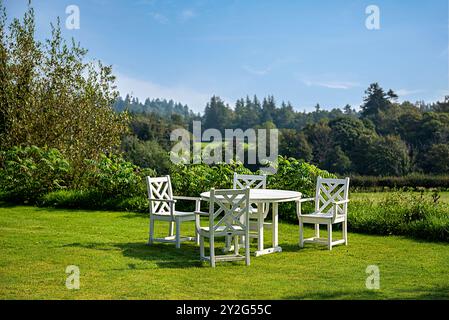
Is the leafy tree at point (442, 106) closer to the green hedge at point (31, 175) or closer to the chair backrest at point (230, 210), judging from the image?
the green hedge at point (31, 175)

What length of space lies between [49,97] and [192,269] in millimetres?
A: 9955

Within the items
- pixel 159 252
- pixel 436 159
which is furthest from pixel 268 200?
pixel 436 159

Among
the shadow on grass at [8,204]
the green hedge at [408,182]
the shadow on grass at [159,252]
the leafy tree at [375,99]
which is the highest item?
the leafy tree at [375,99]

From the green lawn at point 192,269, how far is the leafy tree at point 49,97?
5791mm

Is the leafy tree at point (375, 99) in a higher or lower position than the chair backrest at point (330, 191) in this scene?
higher

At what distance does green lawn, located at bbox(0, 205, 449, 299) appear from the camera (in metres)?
4.94

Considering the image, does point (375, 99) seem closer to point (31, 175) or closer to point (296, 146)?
point (296, 146)

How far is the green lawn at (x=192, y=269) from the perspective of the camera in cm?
494

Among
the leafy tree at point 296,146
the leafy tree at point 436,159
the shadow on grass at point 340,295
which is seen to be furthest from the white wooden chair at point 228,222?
the leafy tree at point 436,159

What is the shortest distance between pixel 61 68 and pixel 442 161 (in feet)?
78.8

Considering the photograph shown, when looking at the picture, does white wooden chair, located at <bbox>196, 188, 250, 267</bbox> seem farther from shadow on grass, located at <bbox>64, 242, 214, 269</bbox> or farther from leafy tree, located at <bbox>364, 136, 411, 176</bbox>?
leafy tree, located at <bbox>364, 136, 411, 176</bbox>

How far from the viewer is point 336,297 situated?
15.7ft

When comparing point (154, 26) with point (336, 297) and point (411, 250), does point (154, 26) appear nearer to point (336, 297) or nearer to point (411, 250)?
point (411, 250)

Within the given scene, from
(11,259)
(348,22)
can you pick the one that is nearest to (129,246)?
(11,259)
